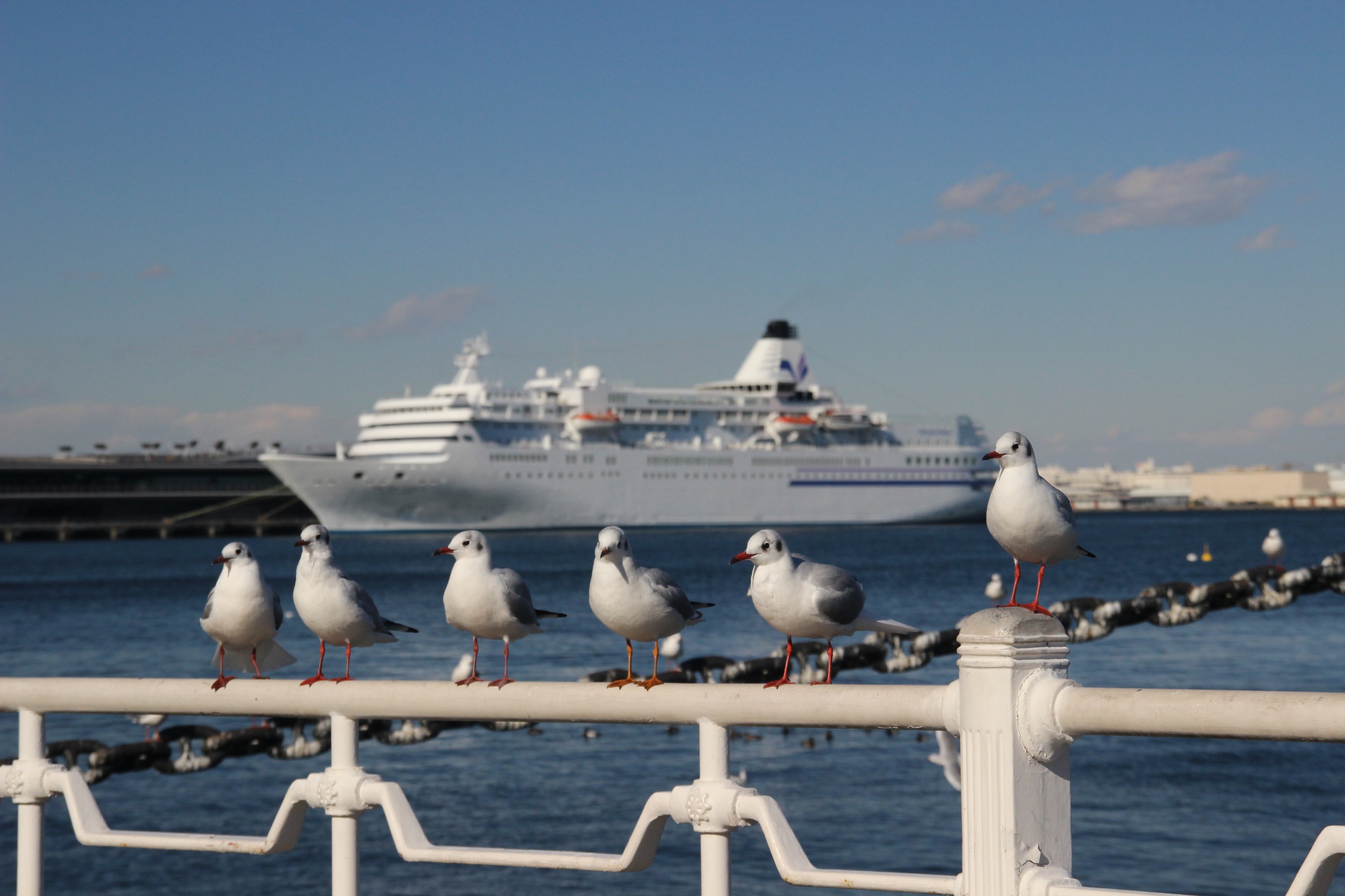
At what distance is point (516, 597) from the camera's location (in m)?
4.45

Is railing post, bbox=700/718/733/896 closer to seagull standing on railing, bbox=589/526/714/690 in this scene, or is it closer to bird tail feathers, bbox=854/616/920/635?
bird tail feathers, bbox=854/616/920/635

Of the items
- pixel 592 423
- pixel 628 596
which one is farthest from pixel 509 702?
pixel 592 423

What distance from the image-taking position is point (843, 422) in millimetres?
97438

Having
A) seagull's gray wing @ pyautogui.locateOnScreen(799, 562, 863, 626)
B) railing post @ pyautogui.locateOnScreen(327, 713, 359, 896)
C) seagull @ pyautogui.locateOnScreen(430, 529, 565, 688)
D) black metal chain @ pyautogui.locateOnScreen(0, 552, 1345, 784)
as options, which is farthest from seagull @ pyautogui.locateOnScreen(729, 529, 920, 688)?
black metal chain @ pyautogui.locateOnScreen(0, 552, 1345, 784)

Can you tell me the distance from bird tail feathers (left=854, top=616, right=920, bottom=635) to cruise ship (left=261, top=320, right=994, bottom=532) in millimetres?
78314

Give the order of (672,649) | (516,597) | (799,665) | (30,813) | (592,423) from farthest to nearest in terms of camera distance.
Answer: (592,423)
(672,649)
(799,665)
(516,597)
(30,813)

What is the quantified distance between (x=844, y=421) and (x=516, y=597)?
93819mm

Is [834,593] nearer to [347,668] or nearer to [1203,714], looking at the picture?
[347,668]

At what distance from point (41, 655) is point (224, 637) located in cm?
3240

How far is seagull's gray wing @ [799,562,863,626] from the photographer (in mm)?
4066

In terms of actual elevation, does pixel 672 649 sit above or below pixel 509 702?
below

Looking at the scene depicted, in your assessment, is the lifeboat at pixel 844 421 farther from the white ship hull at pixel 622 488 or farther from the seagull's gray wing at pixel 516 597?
the seagull's gray wing at pixel 516 597

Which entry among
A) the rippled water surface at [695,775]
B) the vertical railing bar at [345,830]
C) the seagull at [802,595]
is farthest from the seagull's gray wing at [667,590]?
the vertical railing bar at [345,830]

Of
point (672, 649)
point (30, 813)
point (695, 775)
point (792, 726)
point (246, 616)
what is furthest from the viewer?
point (672, 649)
